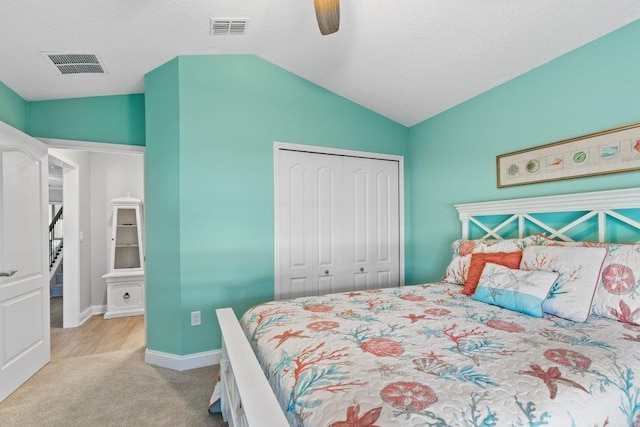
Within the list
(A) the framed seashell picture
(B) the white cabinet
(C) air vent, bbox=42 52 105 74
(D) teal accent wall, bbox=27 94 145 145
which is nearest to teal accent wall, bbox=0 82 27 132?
(D) teal accent wall, bbox=27 94 145 145

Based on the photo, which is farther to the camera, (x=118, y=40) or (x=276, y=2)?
(x=118, y=40)

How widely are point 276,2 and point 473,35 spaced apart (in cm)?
137

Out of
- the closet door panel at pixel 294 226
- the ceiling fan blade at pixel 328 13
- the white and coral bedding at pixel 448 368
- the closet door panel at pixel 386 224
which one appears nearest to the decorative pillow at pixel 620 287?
the white and coral bedding at pixel 448 368

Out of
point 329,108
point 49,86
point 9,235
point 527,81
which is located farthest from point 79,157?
point 527,81

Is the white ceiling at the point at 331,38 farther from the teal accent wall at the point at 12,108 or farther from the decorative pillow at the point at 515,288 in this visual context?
the decorative pillow at the point at 515,288

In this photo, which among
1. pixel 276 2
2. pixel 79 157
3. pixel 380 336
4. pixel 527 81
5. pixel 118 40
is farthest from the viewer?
pixel 79 157

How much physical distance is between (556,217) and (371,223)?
64.9 inches

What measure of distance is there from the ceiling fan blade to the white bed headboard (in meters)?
1.88

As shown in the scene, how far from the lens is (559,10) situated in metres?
1.84

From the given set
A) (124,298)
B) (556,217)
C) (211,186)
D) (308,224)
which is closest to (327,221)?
(308,224)

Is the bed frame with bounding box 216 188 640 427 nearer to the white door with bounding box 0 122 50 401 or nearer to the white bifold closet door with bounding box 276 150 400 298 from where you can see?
the white bifold closet door with bounding box 276 150 400 298

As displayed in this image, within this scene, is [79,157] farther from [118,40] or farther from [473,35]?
[473,35]

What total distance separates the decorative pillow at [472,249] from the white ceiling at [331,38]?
1.34m

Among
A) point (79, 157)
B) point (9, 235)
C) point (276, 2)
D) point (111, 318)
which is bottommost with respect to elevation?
point (111, 318)
